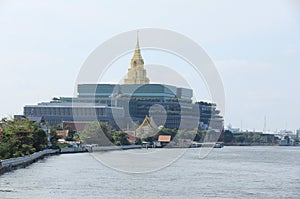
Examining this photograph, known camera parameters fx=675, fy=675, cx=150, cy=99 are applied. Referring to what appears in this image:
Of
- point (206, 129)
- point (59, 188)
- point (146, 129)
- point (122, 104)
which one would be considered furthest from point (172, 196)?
point (206, 129)

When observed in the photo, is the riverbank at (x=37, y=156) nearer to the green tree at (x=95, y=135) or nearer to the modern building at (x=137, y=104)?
the green tree at (x=95, y=135)

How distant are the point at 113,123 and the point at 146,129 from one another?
280 inches

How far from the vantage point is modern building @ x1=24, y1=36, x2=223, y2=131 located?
271 ft

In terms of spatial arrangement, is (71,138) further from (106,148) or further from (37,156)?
(37,156)

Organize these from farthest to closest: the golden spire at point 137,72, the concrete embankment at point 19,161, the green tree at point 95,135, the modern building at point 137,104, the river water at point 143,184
Answer: 1. the golden spire at point 137,72
2. the modern building at point 137,104
3. the green tree at point 95,135
4. the concrete embankment at point 19,161
5. the river water at point 143,184

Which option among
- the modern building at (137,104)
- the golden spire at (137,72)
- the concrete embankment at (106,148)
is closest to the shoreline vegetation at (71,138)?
the concrete embankment at (106,148)

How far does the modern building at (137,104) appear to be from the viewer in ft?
271

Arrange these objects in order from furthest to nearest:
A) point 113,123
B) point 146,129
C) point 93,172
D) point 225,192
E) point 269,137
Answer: point 269,137, point 113,123, point 146,129, point 93,172, point 225,192

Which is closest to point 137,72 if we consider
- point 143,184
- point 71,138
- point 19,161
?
point 71,138

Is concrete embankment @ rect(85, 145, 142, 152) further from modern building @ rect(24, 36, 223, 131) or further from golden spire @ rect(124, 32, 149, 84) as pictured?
golden spire @ rect(124, 32, 149, 84)

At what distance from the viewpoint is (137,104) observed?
90000mm

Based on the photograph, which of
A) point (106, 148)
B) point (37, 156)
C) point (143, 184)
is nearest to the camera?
point (143, 184)

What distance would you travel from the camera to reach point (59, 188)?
70.4 feet

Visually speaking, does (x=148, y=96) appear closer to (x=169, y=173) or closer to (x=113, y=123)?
(x=113, y=123)
